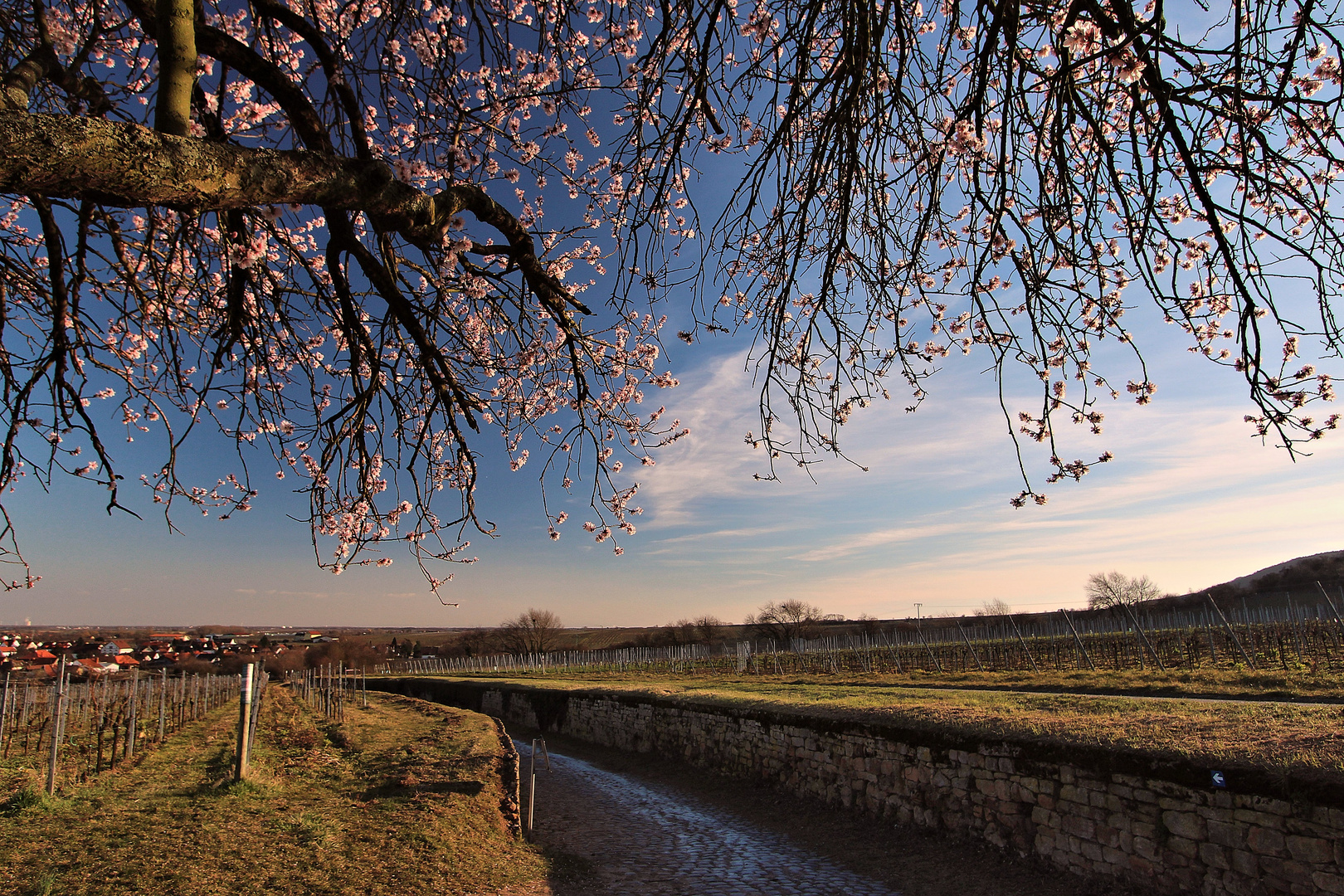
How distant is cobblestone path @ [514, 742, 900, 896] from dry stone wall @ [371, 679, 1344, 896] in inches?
47.5

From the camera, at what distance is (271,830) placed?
240 inches

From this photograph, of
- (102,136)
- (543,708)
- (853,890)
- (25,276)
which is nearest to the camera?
(102,136)

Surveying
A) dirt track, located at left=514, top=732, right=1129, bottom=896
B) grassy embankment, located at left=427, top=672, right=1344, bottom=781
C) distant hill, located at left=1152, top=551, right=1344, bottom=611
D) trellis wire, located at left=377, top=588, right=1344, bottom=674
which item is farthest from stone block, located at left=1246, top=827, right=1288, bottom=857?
distant hill, located at left=1152, top=551, right=1344, bottom=611

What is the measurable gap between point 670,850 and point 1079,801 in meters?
4.67

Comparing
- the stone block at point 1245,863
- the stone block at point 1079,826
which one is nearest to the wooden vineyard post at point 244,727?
the stone block at point 1079,826

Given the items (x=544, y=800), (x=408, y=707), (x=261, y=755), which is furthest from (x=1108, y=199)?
(x=408, y=707)

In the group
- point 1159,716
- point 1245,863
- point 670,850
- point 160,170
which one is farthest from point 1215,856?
point 160,170

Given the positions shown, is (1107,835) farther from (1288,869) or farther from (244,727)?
(244,727)

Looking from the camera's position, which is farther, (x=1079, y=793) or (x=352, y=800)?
(x=352, y=800)

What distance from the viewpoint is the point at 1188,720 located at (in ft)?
23.2

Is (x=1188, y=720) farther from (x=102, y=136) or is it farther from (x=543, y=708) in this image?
(x=543, y=708)

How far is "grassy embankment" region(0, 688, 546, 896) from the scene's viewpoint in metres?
4.92

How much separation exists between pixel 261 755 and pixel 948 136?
1225 cm

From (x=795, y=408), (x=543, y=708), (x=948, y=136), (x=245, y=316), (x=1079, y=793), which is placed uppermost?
(x=948, y=136)
